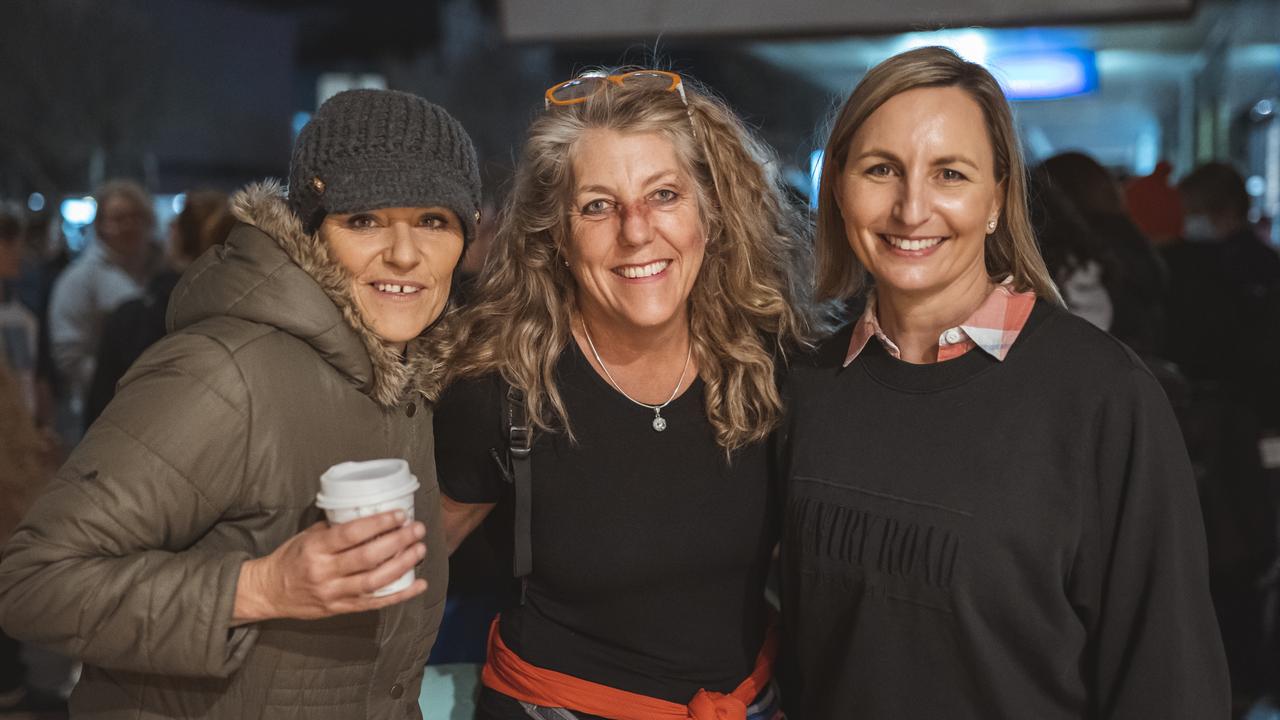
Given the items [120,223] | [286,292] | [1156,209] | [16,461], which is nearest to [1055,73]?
[1156,209]

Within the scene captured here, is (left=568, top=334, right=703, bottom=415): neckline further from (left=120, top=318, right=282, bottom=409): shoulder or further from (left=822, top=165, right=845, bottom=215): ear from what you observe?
(left=120, top=318, right=282, bottom=409): shoulder

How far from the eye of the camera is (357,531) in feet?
3.91

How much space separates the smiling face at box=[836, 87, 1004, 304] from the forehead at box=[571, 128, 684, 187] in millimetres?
447

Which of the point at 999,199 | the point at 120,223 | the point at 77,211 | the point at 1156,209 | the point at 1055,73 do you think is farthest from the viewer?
the point at 77,211

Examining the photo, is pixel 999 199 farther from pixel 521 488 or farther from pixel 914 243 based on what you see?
pixel 521 488

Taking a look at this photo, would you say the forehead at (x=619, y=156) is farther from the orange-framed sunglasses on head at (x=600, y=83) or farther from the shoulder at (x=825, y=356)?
the shoulder at (x=825, y=356)

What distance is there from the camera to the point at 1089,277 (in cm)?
342

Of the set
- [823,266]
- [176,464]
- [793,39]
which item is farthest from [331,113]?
[793,39]

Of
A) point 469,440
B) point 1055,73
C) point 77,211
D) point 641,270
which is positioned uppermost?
point 1055,73

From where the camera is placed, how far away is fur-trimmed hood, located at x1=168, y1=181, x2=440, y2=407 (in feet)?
4.63

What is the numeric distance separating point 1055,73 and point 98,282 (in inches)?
386

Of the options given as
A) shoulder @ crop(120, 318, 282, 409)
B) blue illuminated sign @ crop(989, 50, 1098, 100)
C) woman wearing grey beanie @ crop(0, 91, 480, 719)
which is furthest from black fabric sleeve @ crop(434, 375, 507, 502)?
blue illuminated sign @ crop(989, 50, 1098, 100)

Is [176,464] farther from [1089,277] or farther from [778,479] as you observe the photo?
[1089,277]

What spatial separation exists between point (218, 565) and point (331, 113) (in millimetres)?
749
